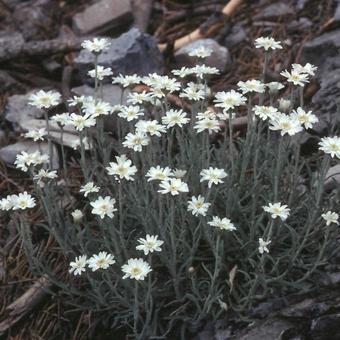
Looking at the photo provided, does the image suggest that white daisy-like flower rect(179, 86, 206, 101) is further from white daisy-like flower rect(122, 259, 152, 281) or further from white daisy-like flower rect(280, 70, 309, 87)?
white daisy-like flower rect(122, 259, 152, 281)

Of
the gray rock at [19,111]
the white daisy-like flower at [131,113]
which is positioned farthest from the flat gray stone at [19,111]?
the white daisy-like flower at [131,113]

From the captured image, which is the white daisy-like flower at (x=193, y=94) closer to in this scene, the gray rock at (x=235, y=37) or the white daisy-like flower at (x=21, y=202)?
the white daisy-like flower at (x=21, y=202)

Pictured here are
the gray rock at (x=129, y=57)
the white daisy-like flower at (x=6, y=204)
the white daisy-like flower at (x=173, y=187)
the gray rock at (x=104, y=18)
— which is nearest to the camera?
the white daisy-like flower at (x=173, y=187)

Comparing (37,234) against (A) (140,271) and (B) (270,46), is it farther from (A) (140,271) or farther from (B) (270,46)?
(B) (270,46)

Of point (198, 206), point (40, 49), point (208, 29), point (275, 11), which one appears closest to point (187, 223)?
point (198, 206)

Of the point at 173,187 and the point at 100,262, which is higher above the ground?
the point at 173,187

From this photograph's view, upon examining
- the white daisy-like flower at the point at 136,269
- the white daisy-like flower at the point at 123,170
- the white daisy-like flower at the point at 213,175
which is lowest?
the white daisy-like flower at the point at 136,269

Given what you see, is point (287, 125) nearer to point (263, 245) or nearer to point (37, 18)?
point (263, 245)

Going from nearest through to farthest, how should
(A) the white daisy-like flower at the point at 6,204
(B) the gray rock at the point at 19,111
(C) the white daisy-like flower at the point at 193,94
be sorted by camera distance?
(A) the white daisy-like flower at the point at 6,204
(C) the white daisy-like flower at the point at 193,94
(B) the gray rock at the point at 19,111
